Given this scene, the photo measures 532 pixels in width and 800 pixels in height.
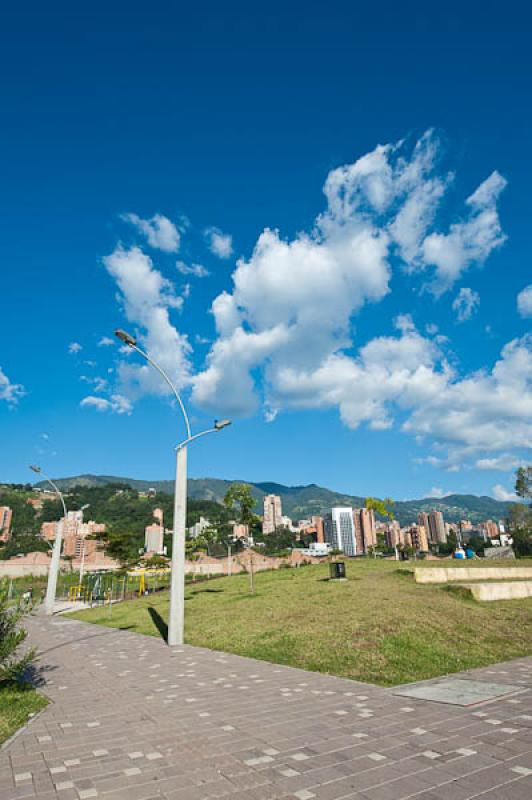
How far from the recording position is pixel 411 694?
668cm

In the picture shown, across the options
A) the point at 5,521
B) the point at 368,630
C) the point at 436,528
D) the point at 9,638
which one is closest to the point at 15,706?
the point at 9,638

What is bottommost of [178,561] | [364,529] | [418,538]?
[178,561]

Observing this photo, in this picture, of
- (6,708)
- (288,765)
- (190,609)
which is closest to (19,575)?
(190,609)

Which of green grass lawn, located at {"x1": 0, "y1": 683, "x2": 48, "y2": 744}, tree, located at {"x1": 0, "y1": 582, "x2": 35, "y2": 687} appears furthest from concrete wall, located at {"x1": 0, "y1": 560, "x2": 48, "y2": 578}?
tree, located at {"x1": 0, "y1": 582, "x2": 35, "y2": 687}

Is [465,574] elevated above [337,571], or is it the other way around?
[337,571]

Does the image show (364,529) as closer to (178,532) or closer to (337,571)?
(337,571)

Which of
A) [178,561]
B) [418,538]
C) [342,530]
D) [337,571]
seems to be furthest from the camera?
[342,530]

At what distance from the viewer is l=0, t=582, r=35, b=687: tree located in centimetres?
684

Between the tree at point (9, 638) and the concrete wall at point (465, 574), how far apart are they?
754 inches

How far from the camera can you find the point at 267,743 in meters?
4.94

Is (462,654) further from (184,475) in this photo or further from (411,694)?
(184,475)

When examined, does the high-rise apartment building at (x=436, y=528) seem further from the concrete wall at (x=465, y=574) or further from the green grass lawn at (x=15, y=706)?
the green grass lawn at (x=15, y=706)

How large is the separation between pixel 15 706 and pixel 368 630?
771 cm

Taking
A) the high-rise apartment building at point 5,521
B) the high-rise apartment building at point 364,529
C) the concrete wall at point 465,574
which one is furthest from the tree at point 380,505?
the high-rise apartment building at point 5,521
